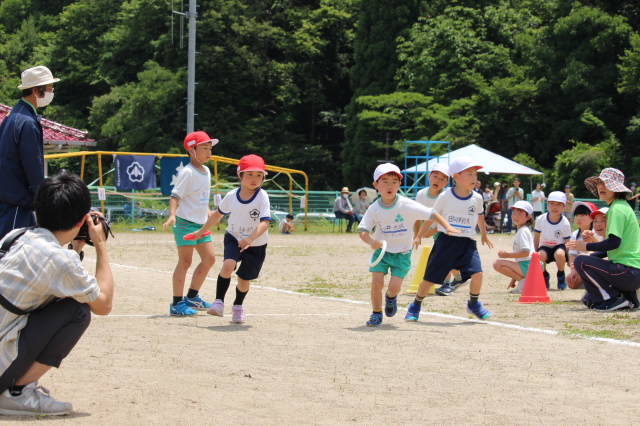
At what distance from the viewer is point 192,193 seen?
32.7 ft

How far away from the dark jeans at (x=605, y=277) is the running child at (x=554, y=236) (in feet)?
9.10

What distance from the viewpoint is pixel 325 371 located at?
6.59 meters

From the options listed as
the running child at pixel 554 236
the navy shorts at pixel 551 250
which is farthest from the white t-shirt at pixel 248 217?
the navy shorts at pixel 551 250

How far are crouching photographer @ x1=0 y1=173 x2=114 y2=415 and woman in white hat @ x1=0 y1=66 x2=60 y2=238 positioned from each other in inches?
78.4

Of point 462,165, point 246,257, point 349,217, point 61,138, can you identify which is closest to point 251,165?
point 246,257

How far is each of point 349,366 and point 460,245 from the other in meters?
3.37

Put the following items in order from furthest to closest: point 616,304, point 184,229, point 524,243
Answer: point 524,243 → point 616,304 → point 184,229

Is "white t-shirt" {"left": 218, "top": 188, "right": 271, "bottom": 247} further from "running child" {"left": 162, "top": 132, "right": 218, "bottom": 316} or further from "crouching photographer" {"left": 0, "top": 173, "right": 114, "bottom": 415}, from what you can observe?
"crouching photographer" {"left": 0, "top": 173, "right": 114, "bottom": 415}

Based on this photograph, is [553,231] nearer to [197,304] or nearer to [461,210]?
[461,210]

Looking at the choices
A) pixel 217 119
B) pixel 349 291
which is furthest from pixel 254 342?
pixel 217 119

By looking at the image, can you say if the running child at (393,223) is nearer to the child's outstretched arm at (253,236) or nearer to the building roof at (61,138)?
the child's outstretched arm at (253,236)

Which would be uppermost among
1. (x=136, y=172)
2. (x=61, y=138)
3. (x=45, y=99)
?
(x=45, y=99)

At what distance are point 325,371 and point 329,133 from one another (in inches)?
2149

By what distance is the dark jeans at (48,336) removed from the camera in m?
4.95
